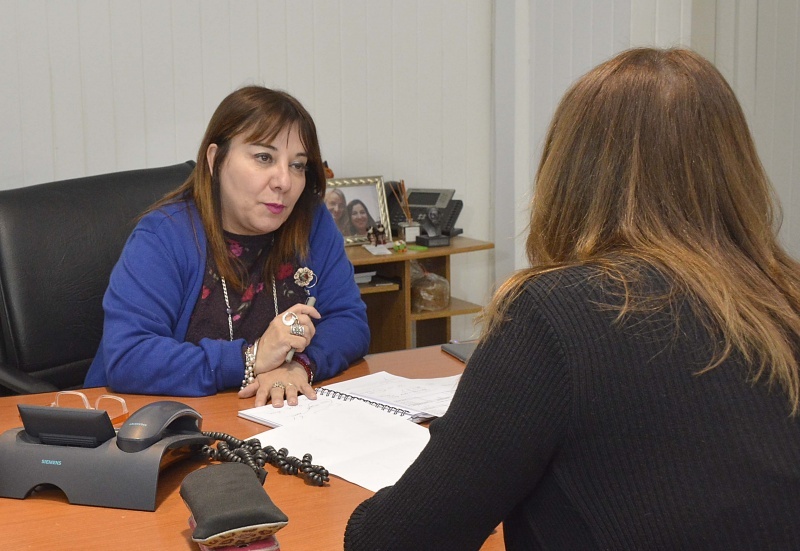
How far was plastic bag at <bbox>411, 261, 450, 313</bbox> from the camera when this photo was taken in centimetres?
357

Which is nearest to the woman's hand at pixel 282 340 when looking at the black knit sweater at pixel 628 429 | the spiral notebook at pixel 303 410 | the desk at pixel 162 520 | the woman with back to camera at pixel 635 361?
the spiral notebook at pixel 303 410

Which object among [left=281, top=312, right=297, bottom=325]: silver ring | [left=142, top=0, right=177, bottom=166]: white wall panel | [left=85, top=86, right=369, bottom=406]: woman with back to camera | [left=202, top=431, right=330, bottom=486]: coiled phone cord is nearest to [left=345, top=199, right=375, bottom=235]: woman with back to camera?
[left=142, top=0, right=177, bottom=166]: white wall panel

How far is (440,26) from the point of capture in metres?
3.88

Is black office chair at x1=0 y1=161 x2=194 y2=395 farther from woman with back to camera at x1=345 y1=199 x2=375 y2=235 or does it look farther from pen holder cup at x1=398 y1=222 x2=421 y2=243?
pen holder cup at x1=398 y1=222 x2=421 y2=243

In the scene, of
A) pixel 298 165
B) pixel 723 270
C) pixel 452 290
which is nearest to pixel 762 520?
pixel 723 270

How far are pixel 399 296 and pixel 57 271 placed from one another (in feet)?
5.34

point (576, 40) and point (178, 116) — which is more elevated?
point (576, 40)

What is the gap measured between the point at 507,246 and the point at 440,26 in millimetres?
982

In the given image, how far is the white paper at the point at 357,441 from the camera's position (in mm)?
1343

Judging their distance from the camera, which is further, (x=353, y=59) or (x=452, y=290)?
(x=452, y=290)

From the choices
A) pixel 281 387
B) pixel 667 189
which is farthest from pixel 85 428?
pixel 667 189

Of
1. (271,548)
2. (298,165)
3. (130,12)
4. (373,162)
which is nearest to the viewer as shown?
(271,548)

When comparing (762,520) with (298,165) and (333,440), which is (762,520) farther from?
(298,165)

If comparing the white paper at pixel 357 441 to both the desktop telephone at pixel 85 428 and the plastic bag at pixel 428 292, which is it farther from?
the plastic bag at pixel 428 292
